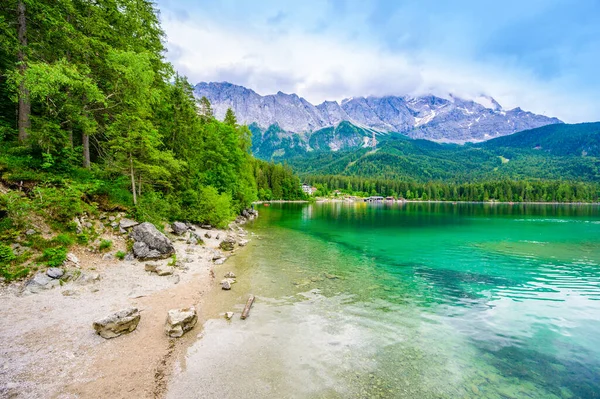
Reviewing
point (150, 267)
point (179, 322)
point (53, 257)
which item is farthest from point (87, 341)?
point (150, 267)

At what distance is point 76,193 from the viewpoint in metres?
16.4

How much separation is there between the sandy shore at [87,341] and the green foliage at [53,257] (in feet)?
3.88

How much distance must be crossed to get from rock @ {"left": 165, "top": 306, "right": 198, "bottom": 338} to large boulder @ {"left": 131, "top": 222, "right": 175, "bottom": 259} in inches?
321

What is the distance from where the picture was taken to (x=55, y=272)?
514 inches

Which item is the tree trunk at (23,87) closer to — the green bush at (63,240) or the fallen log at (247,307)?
the green bush at (63,240)

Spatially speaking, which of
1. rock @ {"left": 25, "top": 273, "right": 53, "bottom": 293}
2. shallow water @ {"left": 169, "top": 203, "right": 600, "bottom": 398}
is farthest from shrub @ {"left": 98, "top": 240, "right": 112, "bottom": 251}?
shallow water @ {"left": 169, "top": 203, "right": 600, "bottom": 398}

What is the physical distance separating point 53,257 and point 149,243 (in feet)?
18.3

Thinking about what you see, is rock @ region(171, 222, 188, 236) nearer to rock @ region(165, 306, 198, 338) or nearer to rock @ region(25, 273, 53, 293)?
rock @ region(25, 273, 53, 293)

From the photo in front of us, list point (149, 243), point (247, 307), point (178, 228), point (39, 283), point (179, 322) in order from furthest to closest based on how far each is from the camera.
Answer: point (178, 228) → point (149, 243) → point (247, 307) → point (39, 283) → point (179, 322)

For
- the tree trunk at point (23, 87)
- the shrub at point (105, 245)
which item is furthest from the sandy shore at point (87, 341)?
the tree trunk at point (23, 87)

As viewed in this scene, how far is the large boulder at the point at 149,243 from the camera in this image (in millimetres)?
17969

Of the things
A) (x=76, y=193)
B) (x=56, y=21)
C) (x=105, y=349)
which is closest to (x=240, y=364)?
(x=105, y=349)

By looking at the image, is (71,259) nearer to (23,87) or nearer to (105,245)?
(105,245)

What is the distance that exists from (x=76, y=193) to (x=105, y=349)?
11306 millimetres
